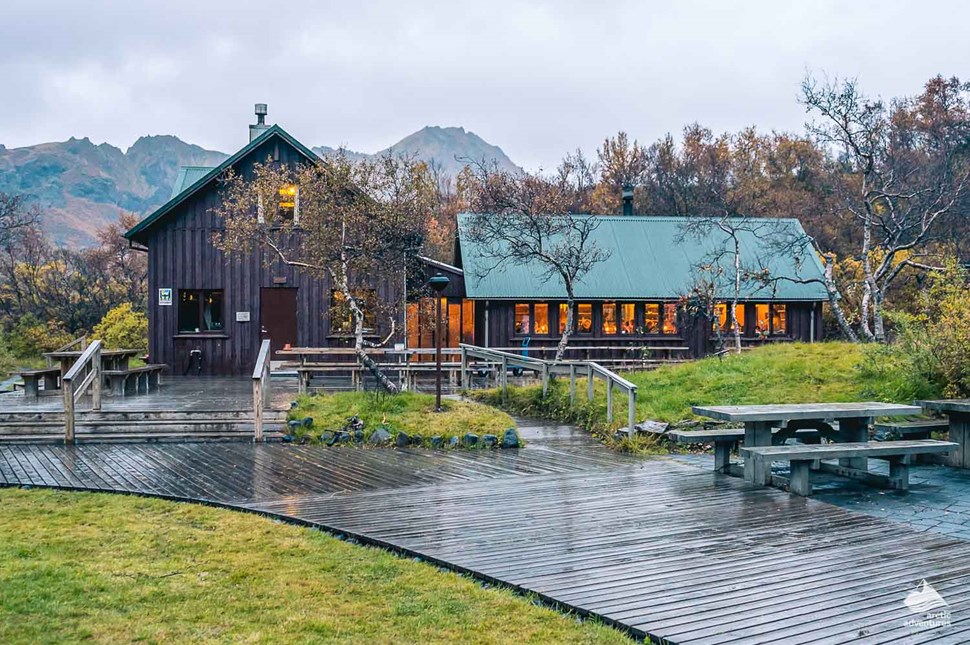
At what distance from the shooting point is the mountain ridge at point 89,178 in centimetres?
12000

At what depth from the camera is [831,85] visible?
18.4 m

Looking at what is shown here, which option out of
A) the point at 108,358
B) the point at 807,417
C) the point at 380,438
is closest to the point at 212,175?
the point at 108,358

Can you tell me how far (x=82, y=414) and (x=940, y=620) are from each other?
10.9 meters

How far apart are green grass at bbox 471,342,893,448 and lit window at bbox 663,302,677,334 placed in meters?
7.97

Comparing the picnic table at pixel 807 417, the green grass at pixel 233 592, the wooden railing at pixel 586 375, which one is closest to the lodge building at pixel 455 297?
the wooden railing at pixel 586 375

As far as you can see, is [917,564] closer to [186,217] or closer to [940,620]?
[940,620]

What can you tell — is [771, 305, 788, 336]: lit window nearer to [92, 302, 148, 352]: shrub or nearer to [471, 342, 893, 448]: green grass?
[471, 342, 893, 448]: green grass

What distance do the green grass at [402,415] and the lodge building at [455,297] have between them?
3.75 meters

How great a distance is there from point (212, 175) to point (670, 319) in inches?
515

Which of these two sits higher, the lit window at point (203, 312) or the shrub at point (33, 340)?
the lit window at point (203, 312)

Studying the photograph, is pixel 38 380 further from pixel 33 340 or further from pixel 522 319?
pixel 33 340

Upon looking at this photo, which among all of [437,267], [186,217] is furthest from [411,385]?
[186,217]

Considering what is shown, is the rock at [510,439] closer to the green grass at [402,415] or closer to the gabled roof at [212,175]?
the green grass at [402,415]

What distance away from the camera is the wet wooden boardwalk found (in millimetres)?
4461
